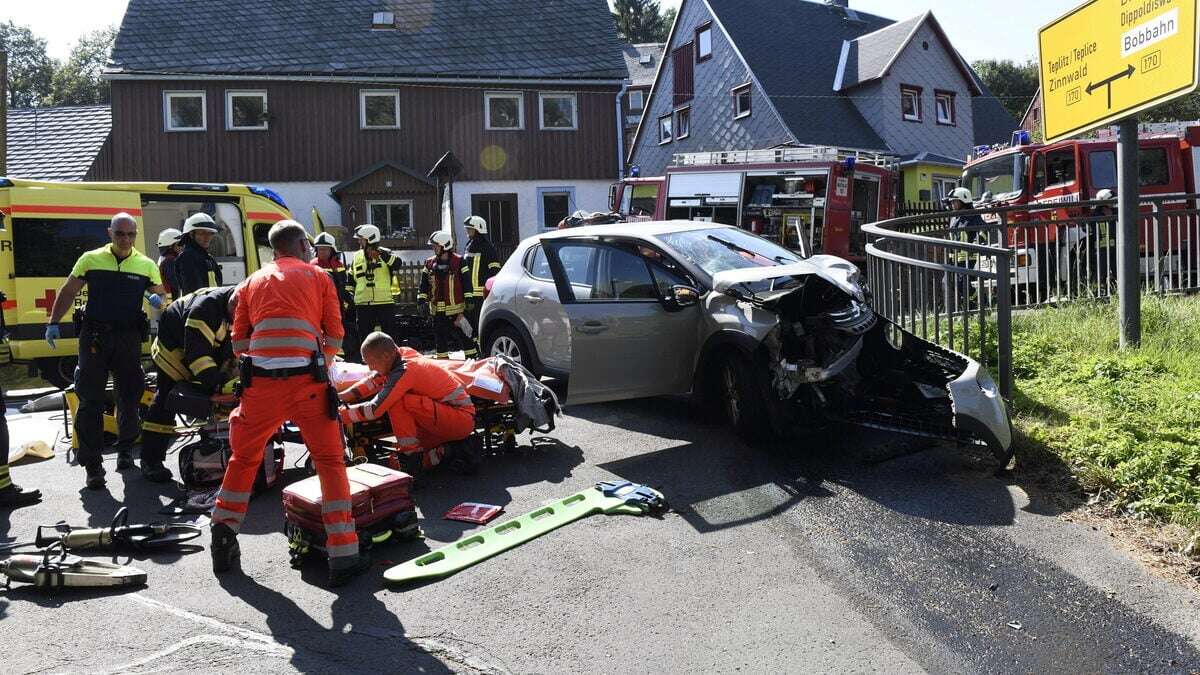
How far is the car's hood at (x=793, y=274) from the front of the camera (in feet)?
22.0

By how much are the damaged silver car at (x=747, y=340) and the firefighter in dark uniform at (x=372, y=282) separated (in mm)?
4811

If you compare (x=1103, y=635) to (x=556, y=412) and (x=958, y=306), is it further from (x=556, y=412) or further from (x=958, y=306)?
(x=556, y=412)

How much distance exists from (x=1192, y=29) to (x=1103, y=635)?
15.7ft

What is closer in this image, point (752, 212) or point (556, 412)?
point (556, 412)

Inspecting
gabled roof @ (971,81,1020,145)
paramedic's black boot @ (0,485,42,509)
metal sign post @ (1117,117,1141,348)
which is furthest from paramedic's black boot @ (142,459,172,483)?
gabled roof @ (971,81,1020,145)

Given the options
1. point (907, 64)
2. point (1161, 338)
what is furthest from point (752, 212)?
point (907, 64)

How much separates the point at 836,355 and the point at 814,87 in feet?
87.2

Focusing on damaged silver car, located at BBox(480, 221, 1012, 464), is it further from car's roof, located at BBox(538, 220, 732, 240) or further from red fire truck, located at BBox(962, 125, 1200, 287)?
red fire truck, located at BBox(962, 125, 1200, 287)

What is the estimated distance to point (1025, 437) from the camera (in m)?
6.00

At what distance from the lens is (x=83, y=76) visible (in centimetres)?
6525

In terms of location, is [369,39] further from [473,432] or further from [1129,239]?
[1129,239]

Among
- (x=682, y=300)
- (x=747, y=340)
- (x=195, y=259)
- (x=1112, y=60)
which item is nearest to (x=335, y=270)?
(x=195, y=259)

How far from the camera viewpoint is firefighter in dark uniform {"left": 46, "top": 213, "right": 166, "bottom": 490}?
21.8ft

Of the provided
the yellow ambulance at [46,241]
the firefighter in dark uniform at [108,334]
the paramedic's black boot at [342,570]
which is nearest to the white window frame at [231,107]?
the yellow ambulance at [46,241]
